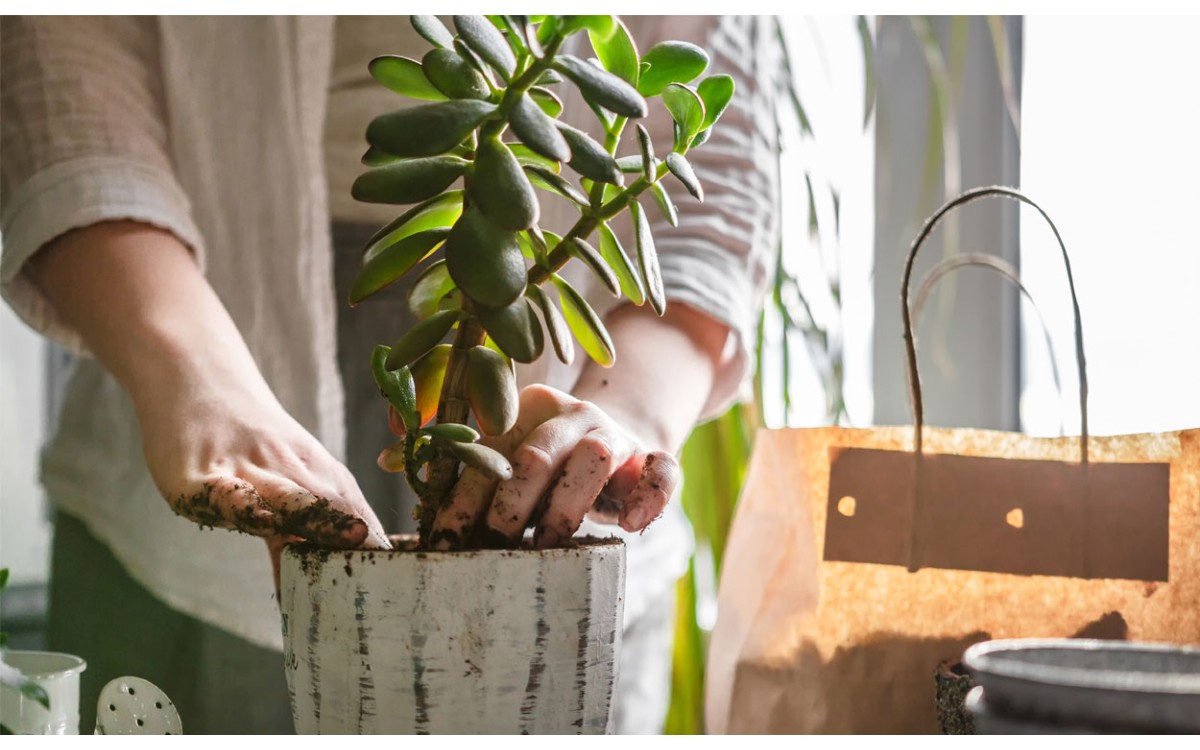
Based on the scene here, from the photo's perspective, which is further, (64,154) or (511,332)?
(64,154)

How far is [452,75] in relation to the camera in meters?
0.39

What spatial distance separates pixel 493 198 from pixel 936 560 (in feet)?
1.32

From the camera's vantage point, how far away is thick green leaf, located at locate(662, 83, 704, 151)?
1.37 feet

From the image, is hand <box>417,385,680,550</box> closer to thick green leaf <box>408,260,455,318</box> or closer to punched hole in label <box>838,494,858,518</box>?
thick green leaf <box>408,260,455,318</box>

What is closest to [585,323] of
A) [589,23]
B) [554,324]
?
[554,324]

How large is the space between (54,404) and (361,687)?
3.87ft

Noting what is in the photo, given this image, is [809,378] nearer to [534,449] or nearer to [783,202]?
[783,202]

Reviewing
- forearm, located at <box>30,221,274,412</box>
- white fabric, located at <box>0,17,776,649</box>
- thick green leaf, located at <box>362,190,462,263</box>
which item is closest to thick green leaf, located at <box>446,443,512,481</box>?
thick green leaf, located at <box>362,190,462,263</box>

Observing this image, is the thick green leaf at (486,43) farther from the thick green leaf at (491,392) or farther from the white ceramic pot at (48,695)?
the white ceramic pot at (48,695)

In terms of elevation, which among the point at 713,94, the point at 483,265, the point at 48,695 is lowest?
the point at 48,695

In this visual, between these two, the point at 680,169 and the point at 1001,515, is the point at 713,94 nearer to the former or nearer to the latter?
the point at 680,169

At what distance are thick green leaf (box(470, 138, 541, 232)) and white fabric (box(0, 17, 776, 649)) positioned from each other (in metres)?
0.36

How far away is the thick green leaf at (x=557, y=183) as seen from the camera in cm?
41

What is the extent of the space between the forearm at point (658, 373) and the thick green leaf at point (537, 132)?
326 millimetres
